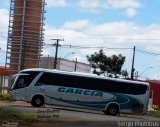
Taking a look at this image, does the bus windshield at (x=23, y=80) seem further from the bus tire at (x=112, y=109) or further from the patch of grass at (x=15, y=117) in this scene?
the patch of grass at (x=15, y=117)

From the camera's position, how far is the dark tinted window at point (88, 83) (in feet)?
124

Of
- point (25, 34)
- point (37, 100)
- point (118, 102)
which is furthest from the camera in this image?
point (25, 34)

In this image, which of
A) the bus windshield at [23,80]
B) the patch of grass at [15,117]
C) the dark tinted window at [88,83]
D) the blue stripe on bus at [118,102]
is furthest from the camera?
the blue stripe on bus at [118,102]

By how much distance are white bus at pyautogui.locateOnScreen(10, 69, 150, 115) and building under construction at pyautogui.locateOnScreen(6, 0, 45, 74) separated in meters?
30.4

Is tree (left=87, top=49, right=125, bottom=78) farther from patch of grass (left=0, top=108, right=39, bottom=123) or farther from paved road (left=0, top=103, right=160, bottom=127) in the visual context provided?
patch of grass (left=0, top=108, right=39, bottom=123)

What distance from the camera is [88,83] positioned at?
38.3 metres

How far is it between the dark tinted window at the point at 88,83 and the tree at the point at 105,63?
33884 mm

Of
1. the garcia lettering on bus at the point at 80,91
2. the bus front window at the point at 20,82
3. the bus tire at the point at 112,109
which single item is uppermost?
the bus front window at the point at 20,82

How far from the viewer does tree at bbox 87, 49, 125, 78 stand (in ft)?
240

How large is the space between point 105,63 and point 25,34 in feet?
41.3

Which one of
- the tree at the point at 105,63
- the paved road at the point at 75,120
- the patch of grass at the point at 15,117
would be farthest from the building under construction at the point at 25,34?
the patch of grass at the point at 15,117

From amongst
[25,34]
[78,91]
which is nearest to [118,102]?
[78,91]

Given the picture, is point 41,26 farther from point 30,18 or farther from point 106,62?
point 106,62

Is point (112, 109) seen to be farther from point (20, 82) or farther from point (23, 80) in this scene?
point (20, 82)
